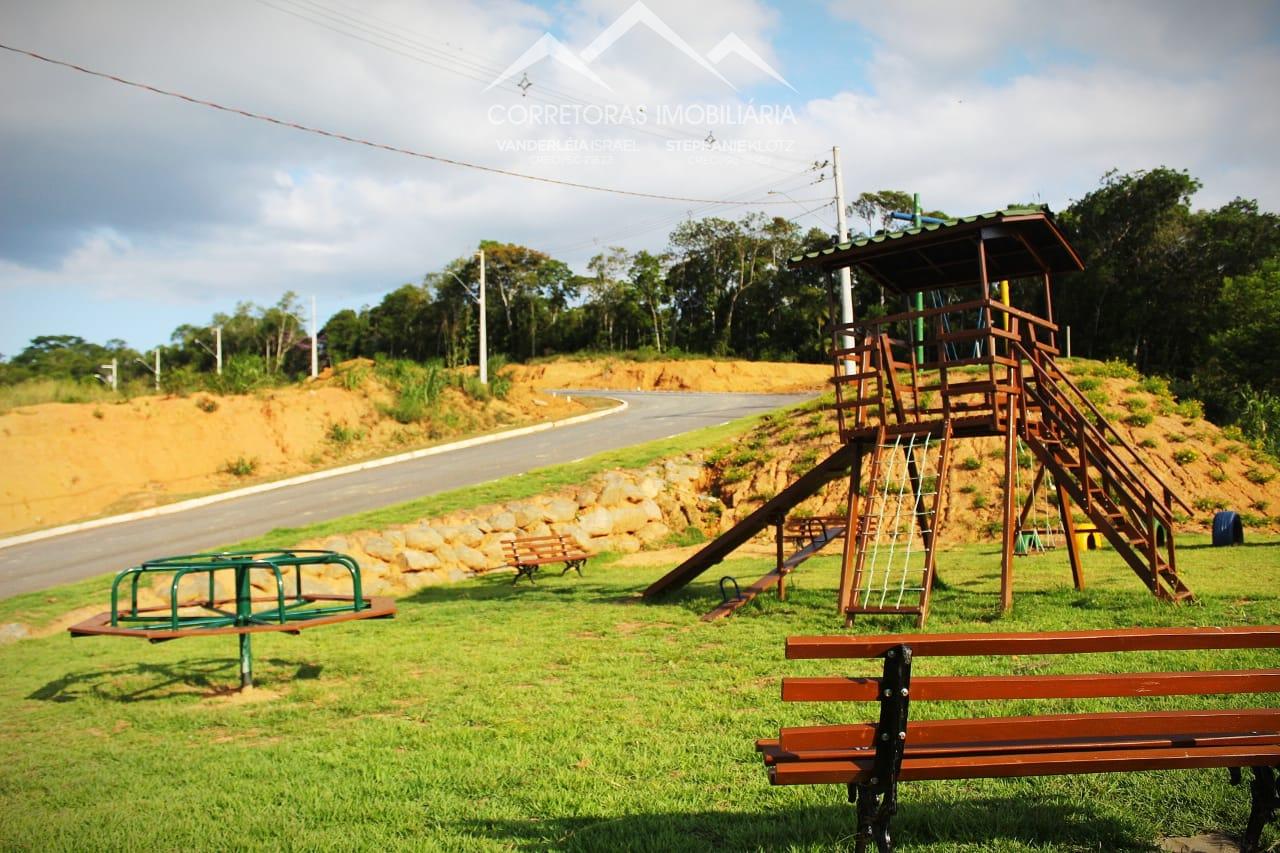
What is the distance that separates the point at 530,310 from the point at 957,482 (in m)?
61.8

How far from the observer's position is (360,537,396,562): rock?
15.8m

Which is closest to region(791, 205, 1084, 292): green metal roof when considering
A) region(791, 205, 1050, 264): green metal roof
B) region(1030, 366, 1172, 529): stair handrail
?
region(791, 205, 1050, 264): green metal roof

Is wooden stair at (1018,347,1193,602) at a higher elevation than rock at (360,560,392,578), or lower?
higher

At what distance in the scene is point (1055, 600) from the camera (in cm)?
999

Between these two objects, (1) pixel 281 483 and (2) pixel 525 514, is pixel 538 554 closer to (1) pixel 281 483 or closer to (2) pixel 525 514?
(2) pixel 525 514

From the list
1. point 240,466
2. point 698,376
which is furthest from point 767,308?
point 240,466

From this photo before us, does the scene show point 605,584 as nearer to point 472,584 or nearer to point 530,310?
point 472,584

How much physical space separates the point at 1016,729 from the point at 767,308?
65121mm

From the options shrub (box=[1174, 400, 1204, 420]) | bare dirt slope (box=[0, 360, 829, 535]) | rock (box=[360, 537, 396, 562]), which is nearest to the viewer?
rock (box=[360, 537, 396, 562])

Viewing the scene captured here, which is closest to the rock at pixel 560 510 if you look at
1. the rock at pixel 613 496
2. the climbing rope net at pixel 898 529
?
the rock at pixel 613 496

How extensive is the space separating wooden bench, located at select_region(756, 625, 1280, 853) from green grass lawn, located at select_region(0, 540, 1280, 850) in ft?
1.66

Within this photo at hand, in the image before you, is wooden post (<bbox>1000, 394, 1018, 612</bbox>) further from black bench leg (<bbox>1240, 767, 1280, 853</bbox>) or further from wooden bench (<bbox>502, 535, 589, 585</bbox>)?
wooden bench (<bbox>502, 535, 589, 585</bbox>)

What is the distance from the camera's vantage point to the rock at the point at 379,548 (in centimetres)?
1583

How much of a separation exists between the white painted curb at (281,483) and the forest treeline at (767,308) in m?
9.30
